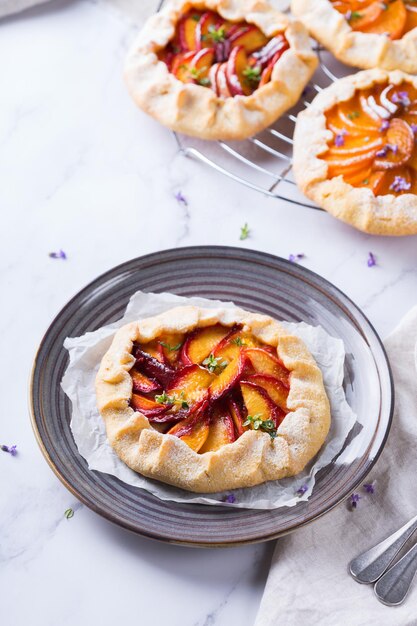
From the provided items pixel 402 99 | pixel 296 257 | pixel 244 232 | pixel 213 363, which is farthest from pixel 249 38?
pixel 213 363

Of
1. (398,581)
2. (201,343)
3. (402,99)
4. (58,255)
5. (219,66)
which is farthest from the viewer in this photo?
(219,66)

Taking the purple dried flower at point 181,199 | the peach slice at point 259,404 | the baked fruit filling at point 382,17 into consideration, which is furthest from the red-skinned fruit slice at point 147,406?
the baked fruit filling at point 382,17

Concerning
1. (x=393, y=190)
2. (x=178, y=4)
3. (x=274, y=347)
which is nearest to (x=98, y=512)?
(x=274, y=347)

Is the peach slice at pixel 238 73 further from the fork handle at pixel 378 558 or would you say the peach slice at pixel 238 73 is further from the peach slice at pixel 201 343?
the fork handle at pixel 378 558

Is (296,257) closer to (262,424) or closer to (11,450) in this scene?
(262,424)

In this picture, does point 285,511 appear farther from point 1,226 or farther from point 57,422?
point 1,226
